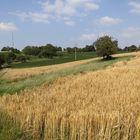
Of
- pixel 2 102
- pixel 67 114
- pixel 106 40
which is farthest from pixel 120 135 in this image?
pixel 106 40

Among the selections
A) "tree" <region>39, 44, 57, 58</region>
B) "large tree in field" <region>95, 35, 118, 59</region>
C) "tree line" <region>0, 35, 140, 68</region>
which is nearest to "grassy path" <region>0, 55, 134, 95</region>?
"tree line" <region>0, 35, 140, 68</region>

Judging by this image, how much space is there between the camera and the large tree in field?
89.7 meters

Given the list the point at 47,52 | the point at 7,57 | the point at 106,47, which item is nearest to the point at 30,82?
the point at 7,57

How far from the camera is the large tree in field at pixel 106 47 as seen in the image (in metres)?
89.7

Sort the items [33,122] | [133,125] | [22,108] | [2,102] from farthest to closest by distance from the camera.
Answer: [2,102] → [22,108] → [33,122] → [133,125]

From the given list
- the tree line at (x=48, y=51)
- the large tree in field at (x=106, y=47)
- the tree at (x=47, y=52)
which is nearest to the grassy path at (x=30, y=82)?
the tree line at (x=48, y=51)

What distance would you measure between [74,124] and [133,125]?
116cm

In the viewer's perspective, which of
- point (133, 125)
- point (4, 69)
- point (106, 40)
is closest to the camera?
point (133, 125)

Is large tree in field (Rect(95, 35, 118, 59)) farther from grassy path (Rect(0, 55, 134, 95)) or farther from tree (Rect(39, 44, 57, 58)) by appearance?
grassy path (Rect(0, 55, 134, 95))

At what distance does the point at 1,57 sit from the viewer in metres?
8.36

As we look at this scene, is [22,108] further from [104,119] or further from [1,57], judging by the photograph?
[104,119]

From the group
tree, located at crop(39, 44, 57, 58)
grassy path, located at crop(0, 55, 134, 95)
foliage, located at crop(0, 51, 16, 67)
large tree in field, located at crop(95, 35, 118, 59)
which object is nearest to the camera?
foliage, located at crop(0, 51, 16, 67)

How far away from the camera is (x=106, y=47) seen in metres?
89.9

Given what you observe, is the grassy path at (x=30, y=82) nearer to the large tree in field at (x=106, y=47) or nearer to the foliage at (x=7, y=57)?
the foliage at (x=7, y=57)
